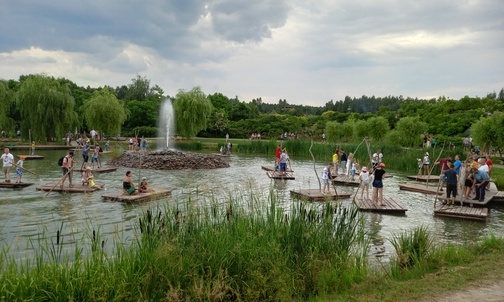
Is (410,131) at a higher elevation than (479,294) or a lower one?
higher

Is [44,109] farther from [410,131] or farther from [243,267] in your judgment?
[243,267]

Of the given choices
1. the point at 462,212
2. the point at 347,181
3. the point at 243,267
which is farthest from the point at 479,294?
the point at 347,181

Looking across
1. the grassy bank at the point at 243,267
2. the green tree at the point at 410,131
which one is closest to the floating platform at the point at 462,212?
the grassy bank at the point at 243,267

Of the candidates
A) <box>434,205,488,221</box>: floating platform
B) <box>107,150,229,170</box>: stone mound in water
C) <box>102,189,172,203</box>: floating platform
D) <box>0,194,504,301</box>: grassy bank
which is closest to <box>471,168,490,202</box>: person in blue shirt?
<box>434,205,488,221</box>: floating platform

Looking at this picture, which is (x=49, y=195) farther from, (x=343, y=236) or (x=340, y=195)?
(x=343, y=236)

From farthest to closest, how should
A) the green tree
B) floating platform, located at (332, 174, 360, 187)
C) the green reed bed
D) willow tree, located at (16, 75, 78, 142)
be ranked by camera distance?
1. the green tree
2. willow tree, located at (16, 75, 78, 142)
3. floating platform, located at (332, 174, 360, 187)
4. the green reed bed

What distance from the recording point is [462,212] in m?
15.2

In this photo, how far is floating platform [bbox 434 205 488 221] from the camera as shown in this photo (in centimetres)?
1497

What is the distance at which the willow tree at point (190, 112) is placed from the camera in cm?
5300

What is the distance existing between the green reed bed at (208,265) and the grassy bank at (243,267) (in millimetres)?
19

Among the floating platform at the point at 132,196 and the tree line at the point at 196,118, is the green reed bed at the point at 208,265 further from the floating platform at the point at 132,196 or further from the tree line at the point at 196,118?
the tree line at the point at 196,118

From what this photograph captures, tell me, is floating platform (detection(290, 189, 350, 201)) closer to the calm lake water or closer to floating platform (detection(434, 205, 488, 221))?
the calm lake water

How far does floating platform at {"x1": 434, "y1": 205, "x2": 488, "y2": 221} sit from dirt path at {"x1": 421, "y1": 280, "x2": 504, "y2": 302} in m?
8.41

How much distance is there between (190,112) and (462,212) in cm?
4159
